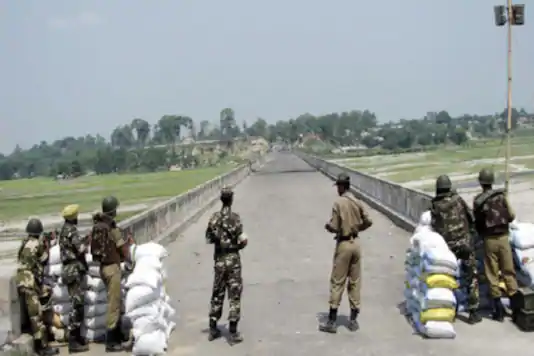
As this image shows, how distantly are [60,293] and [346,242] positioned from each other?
3465mm

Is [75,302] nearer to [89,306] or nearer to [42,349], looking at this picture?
[89,306]

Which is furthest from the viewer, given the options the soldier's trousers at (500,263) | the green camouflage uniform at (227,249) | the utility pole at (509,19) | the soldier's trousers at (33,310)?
the utility pole at (509,19)

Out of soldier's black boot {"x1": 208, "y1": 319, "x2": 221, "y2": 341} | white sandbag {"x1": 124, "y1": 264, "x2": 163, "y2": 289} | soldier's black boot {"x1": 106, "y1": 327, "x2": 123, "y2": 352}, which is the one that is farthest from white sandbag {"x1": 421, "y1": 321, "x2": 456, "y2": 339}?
soldier's black boot {"x1": 106, "y1": 327, "x2": 123, "y2": 352}

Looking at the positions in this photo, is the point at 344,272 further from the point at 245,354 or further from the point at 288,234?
the point at 288,234

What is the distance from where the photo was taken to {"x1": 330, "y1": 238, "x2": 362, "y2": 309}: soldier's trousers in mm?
8703

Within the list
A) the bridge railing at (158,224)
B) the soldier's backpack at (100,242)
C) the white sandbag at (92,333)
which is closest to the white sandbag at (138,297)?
the soldier's backpack at (100,242)

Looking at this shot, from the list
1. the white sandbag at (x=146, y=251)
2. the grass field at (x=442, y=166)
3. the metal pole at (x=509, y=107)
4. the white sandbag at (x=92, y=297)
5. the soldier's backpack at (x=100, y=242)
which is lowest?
the grass field at (x=442, y=166)

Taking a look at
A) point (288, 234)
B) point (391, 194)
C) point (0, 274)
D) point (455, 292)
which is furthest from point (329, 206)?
point (0, 274)

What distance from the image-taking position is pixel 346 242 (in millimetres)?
8727

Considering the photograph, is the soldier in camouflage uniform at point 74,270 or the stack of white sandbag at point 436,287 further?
the stack of white sandbag at point 436,287

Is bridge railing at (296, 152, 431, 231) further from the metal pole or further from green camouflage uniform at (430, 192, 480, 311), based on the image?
green camouflage uniform at (430, 192, 480, 311)

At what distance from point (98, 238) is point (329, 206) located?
63.5ft

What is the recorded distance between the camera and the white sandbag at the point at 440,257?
8.63 m

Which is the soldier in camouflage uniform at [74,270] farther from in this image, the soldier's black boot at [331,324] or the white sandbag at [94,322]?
the soldier's black boot at [331,324]
